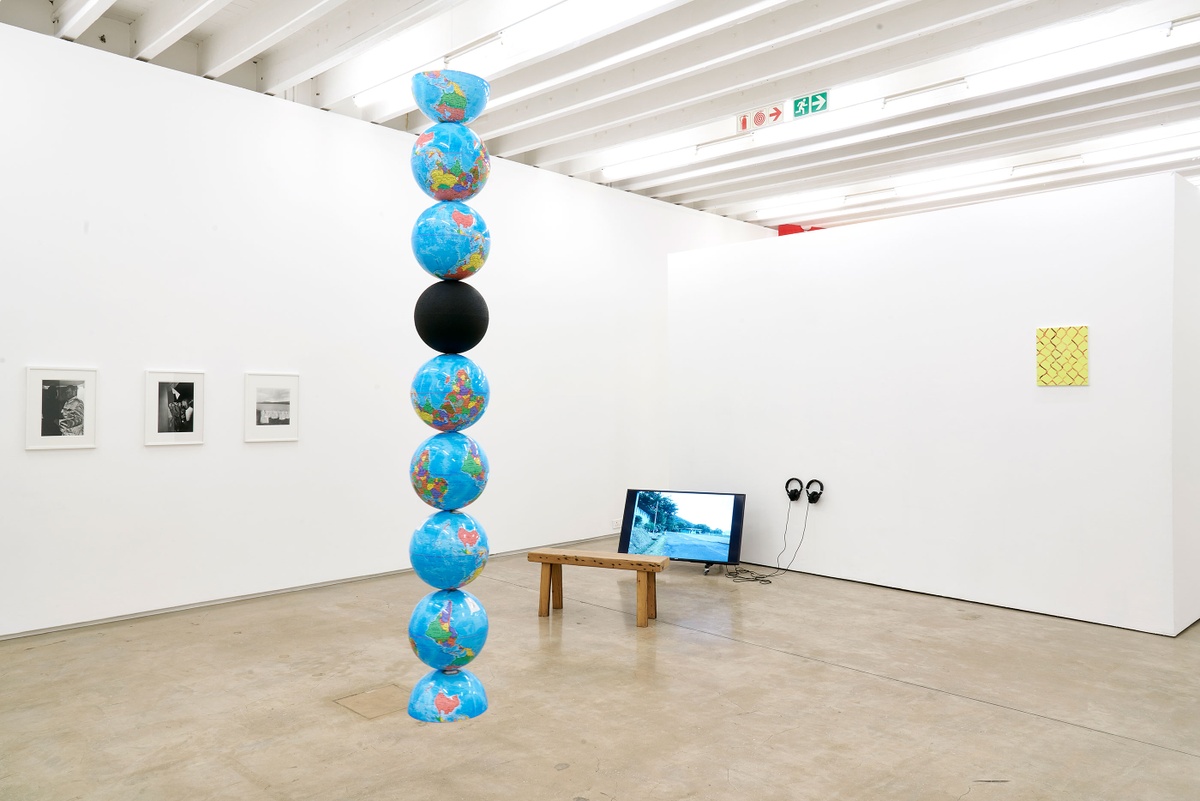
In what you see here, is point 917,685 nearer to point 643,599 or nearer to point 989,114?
point 643,599

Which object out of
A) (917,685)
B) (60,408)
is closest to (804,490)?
(917,685)

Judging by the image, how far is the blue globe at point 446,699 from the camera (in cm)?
384

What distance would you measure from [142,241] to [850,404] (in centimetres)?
555

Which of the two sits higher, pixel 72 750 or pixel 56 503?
pixel 56 503

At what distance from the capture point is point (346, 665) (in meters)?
4.69

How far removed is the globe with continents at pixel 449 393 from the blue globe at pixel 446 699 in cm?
119

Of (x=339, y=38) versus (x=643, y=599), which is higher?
(x=339, y=38)

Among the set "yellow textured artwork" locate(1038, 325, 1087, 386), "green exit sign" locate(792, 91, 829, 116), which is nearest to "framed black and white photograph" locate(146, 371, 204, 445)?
"green exit sign" locate(792, 91, 829, 116)

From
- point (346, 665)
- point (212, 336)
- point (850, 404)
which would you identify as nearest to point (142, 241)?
point (212, 336)

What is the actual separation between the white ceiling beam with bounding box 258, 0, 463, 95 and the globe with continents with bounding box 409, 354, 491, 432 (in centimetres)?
267

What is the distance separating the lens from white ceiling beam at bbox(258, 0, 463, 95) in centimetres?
532

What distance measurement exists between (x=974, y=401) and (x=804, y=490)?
1657 mm

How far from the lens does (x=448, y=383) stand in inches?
147

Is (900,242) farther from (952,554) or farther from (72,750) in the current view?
(72,750)
